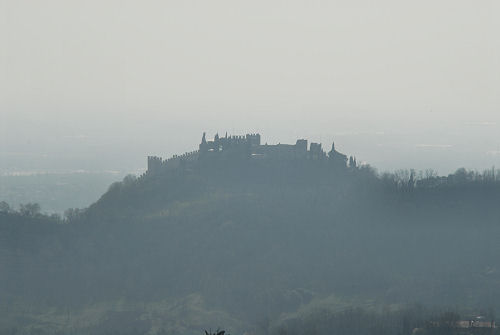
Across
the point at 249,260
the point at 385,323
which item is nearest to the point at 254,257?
the point at 249,260

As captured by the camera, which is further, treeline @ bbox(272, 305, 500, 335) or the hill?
the hill

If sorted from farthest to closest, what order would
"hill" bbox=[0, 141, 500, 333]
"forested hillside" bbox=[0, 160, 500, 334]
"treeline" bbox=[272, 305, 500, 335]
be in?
"hill" bbox=[0, 141, 500, 333] < "forested hillside" bbox=[0, 160, 500, 334] < "treeline" bbox=[272, 305, 500, 335]

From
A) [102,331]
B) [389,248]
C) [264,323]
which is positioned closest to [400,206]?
[389,248]

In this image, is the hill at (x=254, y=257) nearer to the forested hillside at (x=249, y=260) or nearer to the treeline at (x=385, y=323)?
the forested hillside at (x=249, y=260)

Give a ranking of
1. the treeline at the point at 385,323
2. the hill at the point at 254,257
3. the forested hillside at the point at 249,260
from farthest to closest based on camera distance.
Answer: the hill at the point at 254,257 → the forested hillside at the point at 249,260 → the treeline at the point at 385,323

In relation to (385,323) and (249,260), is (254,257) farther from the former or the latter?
(385,323)

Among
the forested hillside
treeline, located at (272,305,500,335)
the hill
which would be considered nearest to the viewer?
treeline, located at (272,305,500,335)

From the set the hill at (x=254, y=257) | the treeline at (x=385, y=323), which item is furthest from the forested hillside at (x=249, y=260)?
the treeline at (x=385, y=323)

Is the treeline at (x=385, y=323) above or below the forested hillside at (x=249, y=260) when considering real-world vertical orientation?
below

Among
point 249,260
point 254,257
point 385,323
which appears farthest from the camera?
point 254,257

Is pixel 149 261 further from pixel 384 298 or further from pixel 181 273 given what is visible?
pixel 384 298

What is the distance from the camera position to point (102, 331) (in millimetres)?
156375

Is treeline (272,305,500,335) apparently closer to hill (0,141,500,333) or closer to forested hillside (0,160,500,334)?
forested hillside (0,160,500,334)

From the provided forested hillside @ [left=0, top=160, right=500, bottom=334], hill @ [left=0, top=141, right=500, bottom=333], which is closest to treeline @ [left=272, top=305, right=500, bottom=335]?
forested hillside @ [left=0, top=160, right=500, bottom=334]
